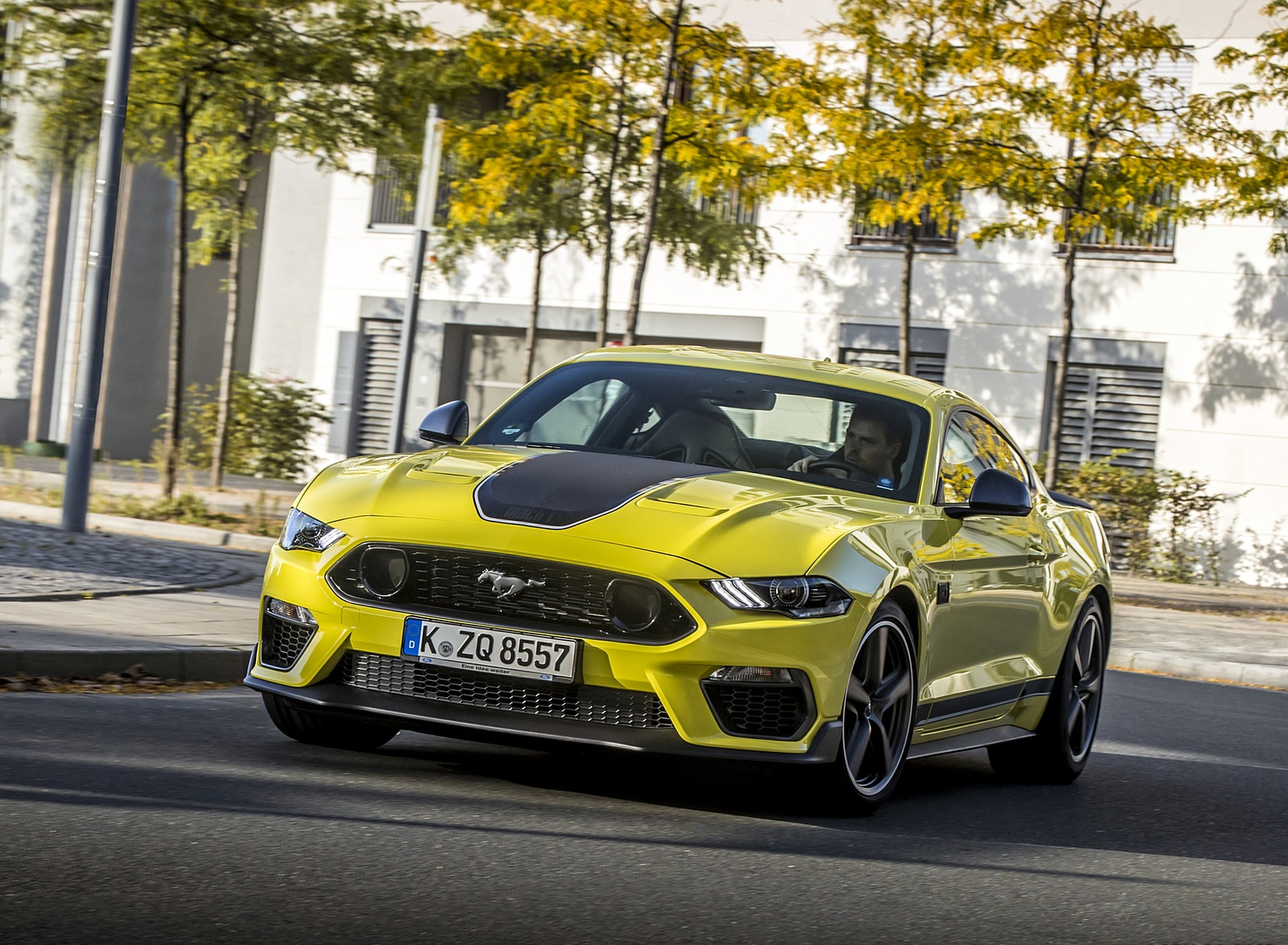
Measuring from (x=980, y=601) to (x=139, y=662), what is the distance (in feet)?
12.7

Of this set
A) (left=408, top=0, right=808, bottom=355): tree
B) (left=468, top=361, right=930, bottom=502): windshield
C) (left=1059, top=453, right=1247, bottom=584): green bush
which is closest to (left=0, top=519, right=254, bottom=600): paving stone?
(left=468, top=361, right=930, bottom=502): windshield

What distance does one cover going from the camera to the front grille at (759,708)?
18.8 feet

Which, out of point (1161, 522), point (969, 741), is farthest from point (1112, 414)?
point (969, 741)

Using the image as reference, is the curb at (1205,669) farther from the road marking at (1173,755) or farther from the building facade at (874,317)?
the building facade at (874,317)

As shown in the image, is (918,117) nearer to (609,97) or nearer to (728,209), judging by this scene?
(609,97)

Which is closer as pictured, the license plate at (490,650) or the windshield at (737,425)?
the license plate at (490,650)

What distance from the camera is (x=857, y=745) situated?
6148 millimetres

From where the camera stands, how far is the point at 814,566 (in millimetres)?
5785

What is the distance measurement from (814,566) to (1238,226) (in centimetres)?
2097

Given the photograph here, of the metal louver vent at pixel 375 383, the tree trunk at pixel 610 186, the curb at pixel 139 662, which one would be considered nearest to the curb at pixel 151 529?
the tree trunk at pixel 610 186

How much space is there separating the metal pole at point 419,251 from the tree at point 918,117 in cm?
535

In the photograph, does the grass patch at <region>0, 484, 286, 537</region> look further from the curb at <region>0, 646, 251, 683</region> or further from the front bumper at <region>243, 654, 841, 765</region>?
the front bumper at <region>243, 654, 841, 765</region>

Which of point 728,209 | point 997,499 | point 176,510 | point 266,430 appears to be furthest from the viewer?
point 266,430

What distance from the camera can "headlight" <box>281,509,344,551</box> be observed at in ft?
19.9
